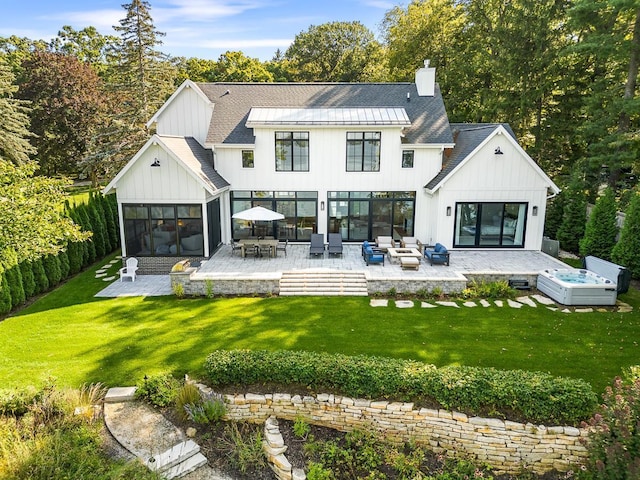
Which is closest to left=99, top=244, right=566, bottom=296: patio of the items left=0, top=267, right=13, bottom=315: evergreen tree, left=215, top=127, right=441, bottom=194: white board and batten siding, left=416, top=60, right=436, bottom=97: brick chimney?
left=0, top=267, right=13, bottom=315: evergreen tree

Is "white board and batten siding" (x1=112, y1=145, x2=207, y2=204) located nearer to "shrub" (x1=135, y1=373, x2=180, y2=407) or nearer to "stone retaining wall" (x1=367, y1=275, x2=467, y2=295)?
"stone retaining wall" (x1=367, y1=275, x2=467, y2=295)

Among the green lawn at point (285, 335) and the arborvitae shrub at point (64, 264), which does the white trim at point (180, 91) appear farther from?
the green lawn at point (285, 335)

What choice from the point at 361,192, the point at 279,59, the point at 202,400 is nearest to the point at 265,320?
the point at 202,400

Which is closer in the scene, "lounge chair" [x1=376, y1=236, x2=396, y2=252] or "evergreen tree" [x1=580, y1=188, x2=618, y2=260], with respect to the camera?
"evergreen tree" [x1=580, y1=188, x2=618, y2=260]

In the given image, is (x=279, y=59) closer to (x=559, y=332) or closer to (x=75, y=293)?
(x=75, y=293)

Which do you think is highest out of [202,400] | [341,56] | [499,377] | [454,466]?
[341,56]
